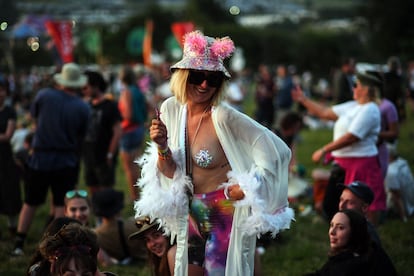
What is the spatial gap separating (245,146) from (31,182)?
3.15m

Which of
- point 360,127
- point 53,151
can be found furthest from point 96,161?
point 360,127

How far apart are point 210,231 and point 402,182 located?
186 inches

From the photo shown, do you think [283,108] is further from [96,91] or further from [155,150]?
[155,150]

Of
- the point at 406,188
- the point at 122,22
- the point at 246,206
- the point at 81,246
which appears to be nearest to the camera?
the point at 81,246

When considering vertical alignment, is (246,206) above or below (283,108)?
above

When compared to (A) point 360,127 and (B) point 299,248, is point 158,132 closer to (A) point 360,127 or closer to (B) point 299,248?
(A) point 360,127

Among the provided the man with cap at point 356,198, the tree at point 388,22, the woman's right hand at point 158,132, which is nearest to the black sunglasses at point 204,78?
the woman's right hand at point 158,132

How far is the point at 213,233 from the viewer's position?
397 cm

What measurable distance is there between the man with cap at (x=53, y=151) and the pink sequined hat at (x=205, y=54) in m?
2.82

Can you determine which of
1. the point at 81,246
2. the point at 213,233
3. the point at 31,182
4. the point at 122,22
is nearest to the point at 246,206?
the point at 213,233

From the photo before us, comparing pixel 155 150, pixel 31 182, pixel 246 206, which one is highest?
pixel 155 150

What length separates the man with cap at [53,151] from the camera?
6.50 metres

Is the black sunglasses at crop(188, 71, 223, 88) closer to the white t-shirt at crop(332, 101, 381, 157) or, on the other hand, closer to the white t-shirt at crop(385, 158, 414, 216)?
the white t-shirt at crop(332, 101, 381, 157)

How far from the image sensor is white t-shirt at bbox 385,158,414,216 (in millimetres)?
8070
